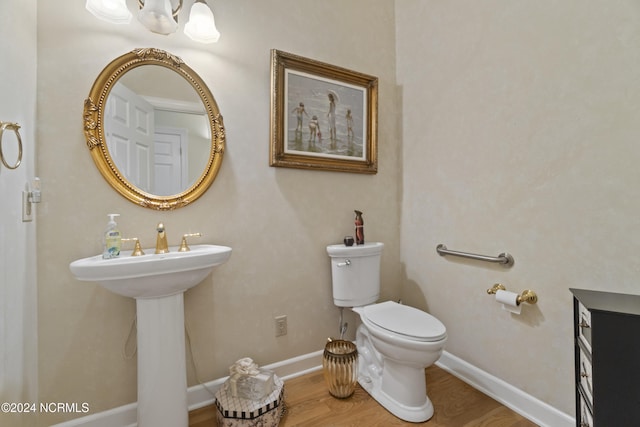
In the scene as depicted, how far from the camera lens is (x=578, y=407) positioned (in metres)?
1.09

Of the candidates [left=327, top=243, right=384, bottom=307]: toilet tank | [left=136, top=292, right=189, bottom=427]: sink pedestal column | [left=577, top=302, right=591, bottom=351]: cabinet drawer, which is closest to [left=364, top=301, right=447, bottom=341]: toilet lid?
[left=327, top=243, right=384, bottom=307]: toilet tank

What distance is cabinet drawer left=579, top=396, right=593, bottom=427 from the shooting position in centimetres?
99

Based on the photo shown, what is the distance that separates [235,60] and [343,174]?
936mm

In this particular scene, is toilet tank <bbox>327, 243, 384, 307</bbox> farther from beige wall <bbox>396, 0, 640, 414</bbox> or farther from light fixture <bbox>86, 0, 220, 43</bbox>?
light fixture <bbox>86, 0, 220, 43</bbox>

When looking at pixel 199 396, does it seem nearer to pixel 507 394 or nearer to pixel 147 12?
pixel 507 394

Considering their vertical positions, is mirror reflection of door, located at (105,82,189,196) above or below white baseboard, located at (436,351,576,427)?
above

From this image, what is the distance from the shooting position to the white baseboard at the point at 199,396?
1273 mm

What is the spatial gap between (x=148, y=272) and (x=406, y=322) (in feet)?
3.93

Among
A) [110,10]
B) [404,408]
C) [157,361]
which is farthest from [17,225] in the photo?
[404,408]

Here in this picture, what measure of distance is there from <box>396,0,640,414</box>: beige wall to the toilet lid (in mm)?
387

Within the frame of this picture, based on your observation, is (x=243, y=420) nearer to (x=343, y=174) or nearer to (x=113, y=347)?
(x=113, y=347)

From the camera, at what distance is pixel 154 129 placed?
1.41 meters

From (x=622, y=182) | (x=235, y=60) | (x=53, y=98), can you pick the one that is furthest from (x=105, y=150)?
(x=622, y=182)

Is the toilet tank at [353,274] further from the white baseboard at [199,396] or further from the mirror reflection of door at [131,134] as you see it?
the mirror reflection of door at [131,134]
